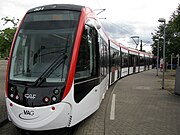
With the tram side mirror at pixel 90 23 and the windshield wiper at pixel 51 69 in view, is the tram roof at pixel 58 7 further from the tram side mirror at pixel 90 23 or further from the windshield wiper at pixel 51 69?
the windshield wiper at pixel 51 69

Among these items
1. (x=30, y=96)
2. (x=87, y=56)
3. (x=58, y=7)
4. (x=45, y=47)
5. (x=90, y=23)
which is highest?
(x=58, y=7)

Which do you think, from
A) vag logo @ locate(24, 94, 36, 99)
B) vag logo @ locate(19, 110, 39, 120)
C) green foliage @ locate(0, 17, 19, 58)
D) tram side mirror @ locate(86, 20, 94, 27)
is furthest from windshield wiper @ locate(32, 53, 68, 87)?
green foliage @ locate(0, 17, 19, 58)

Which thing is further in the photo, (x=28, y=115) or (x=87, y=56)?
(x=87, y=56)

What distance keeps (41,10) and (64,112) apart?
2.60 m

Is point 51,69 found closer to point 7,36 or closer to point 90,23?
point 90,23

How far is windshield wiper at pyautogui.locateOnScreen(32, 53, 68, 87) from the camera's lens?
5.07 meters

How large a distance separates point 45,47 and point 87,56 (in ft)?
3.57

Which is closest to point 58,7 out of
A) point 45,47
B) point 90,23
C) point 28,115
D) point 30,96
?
point 90,23

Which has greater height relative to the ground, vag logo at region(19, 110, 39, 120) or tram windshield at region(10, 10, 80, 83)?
tram windshield at region(10, 10, 80, 83)

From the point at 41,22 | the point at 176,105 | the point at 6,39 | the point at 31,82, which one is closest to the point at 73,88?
the point at 31,82

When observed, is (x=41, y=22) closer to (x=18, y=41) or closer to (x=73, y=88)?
(x=18, y=41)

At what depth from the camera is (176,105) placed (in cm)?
972

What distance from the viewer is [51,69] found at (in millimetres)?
5246

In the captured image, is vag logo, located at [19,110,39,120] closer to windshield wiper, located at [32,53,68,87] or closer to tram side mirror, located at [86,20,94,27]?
windshield wiper, located at [32,53,68,87]
